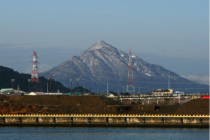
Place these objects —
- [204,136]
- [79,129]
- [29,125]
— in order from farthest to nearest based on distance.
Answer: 1. [29,125]
2. [79,129]
3. [204,136]

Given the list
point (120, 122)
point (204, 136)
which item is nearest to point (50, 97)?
point (120, 122)

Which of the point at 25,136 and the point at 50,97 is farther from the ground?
the point at 50,97

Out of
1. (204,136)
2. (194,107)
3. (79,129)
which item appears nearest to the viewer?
(204,136)

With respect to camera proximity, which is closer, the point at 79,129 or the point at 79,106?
the point at 79,129

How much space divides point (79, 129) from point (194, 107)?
4571 cm

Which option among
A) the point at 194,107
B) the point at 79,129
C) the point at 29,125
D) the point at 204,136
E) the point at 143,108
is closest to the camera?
the point at 204,136

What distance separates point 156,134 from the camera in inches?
4737

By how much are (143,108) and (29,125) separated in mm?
47632

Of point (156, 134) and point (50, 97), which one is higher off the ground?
point (50, 97)

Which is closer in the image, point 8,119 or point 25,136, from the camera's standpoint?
point 25,136

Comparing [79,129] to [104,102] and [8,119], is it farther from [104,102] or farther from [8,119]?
[104,102]

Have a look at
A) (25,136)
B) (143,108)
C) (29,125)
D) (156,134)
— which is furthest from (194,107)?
(25,136)

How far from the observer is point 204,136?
11600 cm

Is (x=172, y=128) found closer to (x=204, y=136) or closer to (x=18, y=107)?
(x=204, y=136)
